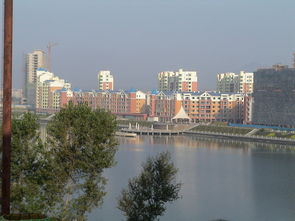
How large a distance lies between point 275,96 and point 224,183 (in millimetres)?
13287

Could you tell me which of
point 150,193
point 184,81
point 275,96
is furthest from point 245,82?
point 150,193

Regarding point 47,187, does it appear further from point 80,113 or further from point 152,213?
point 152,213

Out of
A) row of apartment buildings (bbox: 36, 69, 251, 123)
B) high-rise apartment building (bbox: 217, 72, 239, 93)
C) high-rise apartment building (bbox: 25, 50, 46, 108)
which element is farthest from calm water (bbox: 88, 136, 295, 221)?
high-rise apartment building (bbox: 25, 50, 46, 108)

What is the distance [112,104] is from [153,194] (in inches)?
1043

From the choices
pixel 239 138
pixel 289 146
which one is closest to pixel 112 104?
pixel 239 138

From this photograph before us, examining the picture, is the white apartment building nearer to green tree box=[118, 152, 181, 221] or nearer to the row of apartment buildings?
the row of apartment buildings

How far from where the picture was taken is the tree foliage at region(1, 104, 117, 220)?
15.6ft

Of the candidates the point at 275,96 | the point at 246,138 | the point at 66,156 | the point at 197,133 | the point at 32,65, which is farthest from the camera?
the point at 32,65

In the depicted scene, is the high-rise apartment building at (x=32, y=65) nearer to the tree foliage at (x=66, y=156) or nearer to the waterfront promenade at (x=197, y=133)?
the waterfront promenade at (x=197, y=133)

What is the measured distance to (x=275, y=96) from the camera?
23.1 metres

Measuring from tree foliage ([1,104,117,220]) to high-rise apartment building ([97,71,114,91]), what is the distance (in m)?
33.2

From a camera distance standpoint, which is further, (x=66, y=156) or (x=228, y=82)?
(x=228, y=82)

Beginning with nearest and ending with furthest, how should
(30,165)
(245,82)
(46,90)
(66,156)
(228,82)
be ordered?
(30,165) < (66,156) < (245,82) < (228,82) < (46,90)

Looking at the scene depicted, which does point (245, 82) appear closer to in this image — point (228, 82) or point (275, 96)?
point (228, 82)
